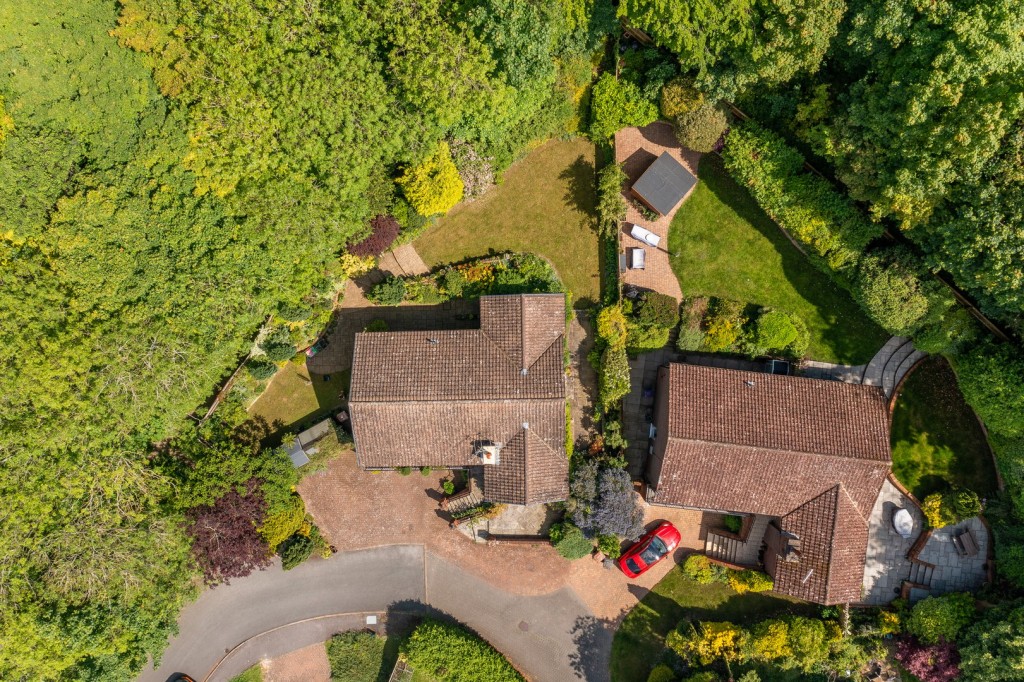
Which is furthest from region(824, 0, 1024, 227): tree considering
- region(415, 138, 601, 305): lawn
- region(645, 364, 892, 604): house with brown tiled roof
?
region(415, 138, 601, 305): lawn

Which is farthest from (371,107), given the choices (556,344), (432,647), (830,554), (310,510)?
(830,554)

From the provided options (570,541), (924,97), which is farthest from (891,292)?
(570,541)

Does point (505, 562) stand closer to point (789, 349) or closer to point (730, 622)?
point (730, 622)

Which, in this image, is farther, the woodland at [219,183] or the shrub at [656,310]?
the shrub at [656,310]

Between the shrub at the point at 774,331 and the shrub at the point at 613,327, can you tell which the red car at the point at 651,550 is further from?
the shrub at the point at 774,331

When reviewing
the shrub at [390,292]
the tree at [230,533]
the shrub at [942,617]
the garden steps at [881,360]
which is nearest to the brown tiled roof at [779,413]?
the garden steps at [881,360]

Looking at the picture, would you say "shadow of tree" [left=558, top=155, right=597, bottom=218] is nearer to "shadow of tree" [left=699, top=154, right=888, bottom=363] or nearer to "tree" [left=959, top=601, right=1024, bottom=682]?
"shadow of tree" [left=699, top=154, right=888, bottom=363]
